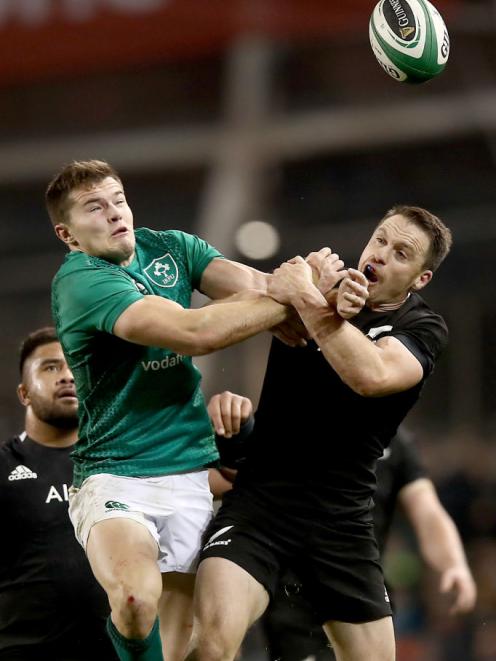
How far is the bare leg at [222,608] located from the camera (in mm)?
4354

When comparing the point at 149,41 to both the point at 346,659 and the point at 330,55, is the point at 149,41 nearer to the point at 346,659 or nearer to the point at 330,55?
the point at 330,55

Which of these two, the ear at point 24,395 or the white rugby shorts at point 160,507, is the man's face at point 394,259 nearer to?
the white rugby shorts at point 160,507

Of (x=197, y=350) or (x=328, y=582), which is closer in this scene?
(x=197, y=350)

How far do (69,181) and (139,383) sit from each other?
2.76 feet

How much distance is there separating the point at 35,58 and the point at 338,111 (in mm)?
4067

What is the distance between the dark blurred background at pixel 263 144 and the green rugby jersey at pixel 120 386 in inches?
276

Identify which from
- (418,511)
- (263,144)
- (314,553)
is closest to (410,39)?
(314,553)

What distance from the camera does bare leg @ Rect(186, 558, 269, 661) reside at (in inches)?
171

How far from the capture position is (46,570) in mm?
5703

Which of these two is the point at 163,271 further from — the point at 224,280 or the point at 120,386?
the point at 120,386

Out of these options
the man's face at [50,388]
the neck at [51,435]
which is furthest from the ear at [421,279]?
the neck at [51,435]

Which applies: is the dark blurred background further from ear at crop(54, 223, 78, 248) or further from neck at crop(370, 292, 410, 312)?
ear at crop(54, 223, 78, 248)

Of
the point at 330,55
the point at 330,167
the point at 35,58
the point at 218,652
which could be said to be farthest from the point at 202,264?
the point at 330,55

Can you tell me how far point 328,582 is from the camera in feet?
15.5
